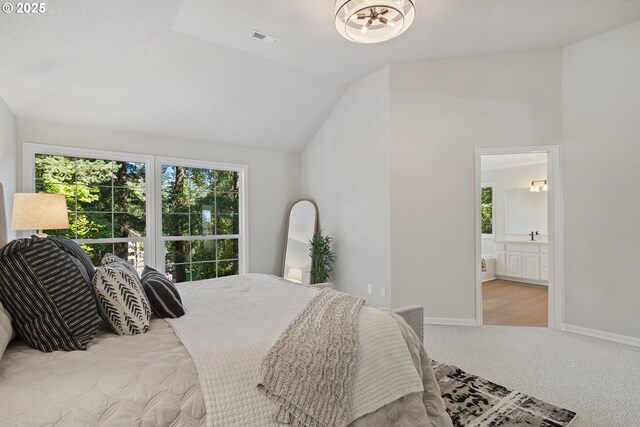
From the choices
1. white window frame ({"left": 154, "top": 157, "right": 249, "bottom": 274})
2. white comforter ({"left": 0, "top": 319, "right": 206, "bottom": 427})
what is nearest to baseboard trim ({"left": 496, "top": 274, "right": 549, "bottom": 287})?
white window frame ({"left": 154, "top": 157, "right": 249, "bottom": 274})

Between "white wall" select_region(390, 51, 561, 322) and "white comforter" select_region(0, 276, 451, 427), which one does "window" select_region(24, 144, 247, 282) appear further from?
"white comforter" select_region(0, 276, 451, 427)

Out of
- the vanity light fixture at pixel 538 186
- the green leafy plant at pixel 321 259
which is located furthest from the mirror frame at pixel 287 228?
the vanity light fixture at pixel 538 186

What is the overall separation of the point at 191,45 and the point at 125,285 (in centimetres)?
270

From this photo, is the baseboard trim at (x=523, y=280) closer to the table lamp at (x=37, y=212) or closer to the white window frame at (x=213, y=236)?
the white window frame at (x=213, y=236)

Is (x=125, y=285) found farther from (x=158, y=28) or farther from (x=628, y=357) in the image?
(x=628, y=357)

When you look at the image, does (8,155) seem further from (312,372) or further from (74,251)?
(312,372)

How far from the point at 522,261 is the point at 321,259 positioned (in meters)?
4.25

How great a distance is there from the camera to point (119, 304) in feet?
5.01

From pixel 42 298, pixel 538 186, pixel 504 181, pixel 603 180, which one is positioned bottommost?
pixel 42 298

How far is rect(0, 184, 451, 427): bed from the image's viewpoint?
1.06 metres

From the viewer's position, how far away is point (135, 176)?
410cm

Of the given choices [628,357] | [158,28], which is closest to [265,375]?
[158,28]

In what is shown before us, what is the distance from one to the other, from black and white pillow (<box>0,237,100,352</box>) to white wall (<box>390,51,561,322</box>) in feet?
10.5

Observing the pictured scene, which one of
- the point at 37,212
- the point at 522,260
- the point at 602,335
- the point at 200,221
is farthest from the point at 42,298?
the point at 522,260
